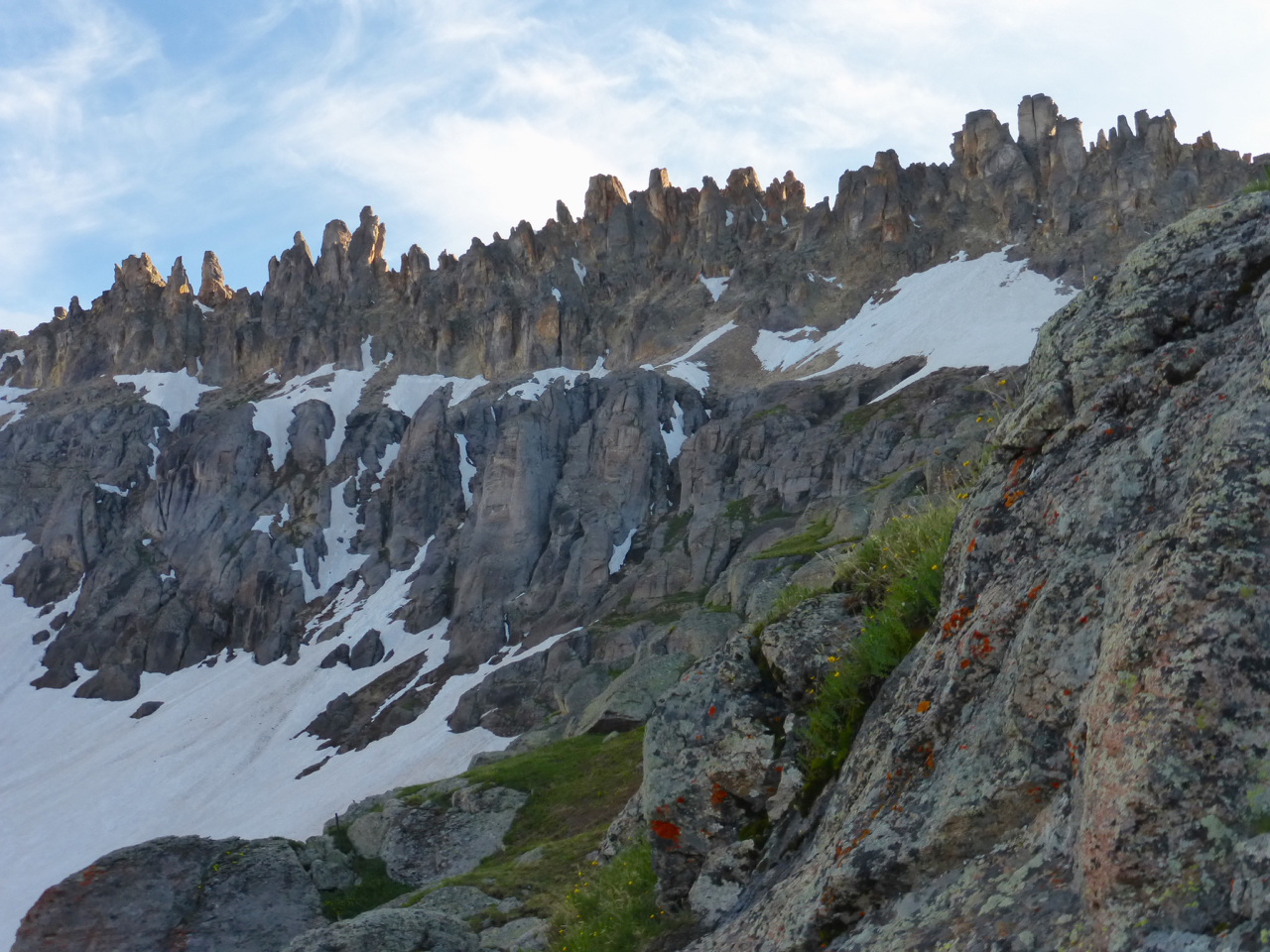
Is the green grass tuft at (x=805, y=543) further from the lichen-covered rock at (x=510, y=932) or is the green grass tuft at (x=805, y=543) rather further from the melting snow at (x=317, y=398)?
the melting snow at (x=317, y=398)

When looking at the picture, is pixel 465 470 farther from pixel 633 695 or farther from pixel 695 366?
pixel 633 695

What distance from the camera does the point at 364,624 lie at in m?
124

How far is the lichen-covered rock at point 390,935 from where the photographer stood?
1504 centimetres

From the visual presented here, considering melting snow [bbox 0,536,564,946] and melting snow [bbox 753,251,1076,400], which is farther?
melting snow [bbox 753,251,1076,400]

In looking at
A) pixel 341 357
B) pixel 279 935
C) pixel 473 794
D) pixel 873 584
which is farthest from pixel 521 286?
pixel 873 584

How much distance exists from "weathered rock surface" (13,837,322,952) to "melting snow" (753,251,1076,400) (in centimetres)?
10799

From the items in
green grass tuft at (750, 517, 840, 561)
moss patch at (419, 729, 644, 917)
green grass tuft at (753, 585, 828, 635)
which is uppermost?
green grass tuft at (753, 585, 828, 635)

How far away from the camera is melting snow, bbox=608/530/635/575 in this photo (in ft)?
379

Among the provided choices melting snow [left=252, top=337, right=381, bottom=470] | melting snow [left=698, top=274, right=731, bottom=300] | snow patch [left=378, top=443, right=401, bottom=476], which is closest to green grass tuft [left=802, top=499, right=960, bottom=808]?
snow patch [left=378, top=443, right=401, bottom=476]

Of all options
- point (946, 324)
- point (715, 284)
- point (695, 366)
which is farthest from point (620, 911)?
point (715, 284)

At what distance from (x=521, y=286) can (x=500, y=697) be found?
113 meters

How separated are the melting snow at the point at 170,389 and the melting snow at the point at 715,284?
10375cm

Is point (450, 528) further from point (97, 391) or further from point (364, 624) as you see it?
point (97, 391)

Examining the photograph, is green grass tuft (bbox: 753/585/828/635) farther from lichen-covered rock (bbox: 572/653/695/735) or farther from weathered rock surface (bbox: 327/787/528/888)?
lichen-covered rock (bbox: 572/653/695/735)
